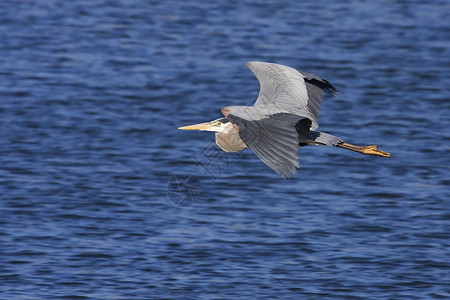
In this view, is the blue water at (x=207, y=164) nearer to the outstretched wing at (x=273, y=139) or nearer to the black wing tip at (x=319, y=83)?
the black wing tip at (x=319, y=83)

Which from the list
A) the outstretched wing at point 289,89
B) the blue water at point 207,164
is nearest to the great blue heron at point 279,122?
the outstretched wing at point 289,89

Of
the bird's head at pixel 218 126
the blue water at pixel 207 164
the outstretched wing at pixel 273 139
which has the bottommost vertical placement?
the blue water at pixel 207 164

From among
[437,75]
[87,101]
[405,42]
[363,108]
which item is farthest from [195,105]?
[405,42]

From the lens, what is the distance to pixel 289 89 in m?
9.05

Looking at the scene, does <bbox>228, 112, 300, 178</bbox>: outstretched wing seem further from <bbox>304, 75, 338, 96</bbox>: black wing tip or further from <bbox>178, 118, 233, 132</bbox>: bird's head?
<bbox>304, 75, 338, 96</bbox>: black wing tip

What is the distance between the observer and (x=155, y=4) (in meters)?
23.2

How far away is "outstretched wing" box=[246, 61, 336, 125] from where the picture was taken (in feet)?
28.6

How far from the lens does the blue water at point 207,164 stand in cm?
1032

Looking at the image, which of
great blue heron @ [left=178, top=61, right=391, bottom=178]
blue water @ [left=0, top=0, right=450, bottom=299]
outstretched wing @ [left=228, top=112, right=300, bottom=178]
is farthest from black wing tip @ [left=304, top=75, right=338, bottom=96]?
blue water @ [left=0, top=0, right=450, bottom=299]

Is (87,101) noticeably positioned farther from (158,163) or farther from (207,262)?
(207,262)

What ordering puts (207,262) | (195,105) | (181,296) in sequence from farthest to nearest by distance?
(195,105)
(207,262)
(181,296)

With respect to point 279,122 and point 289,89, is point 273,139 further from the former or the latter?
point 289,89

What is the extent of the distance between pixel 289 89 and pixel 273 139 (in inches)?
68.0

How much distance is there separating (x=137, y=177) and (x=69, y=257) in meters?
2.63
